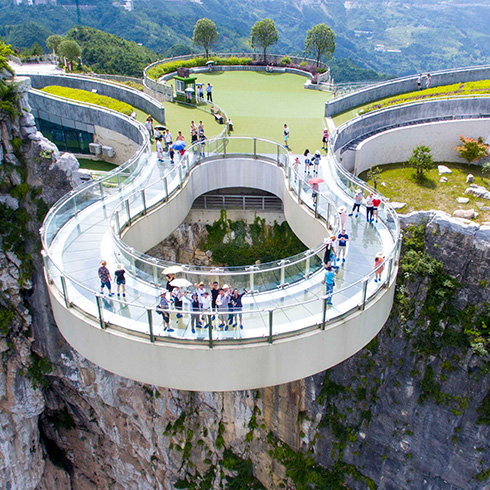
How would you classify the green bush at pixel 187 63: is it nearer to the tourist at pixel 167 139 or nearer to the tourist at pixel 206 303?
the tourist at pixel 167 139

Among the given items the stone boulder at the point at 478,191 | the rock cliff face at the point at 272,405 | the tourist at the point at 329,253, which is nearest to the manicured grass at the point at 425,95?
the stone boulder at the point at 478,191

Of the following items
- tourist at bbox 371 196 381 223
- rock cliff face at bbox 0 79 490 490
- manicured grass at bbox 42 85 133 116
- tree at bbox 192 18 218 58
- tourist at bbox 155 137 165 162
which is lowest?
rock cliff face at bbox 0 79 490 490

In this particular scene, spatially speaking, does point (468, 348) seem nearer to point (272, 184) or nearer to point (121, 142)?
point (272, 184)

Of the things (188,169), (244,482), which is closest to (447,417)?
(244,482)

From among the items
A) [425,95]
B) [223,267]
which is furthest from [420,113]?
[223,267]

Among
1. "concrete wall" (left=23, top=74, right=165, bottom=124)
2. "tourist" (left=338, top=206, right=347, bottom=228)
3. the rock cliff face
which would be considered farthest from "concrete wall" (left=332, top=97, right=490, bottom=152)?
"concrete wall" (left=23, top=74, right=165, bottom=124)

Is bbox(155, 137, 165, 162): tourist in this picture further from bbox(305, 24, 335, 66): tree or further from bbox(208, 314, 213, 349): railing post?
bbox(305, 24, 335, 66): tree

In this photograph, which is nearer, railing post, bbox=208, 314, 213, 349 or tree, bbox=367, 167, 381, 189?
railing post, bbox=208, 314, 213, 349
